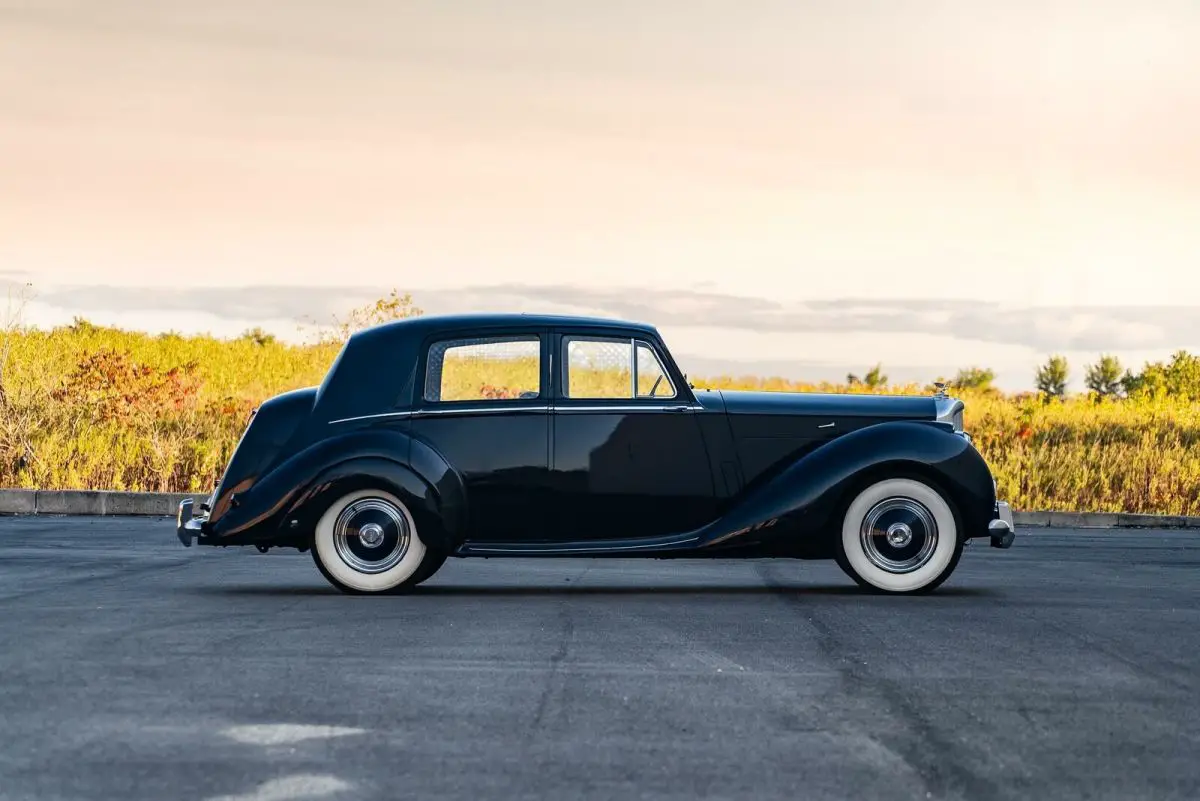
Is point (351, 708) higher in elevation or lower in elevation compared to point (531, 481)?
lower

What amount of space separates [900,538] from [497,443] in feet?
9.22

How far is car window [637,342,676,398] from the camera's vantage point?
1125 centimetres

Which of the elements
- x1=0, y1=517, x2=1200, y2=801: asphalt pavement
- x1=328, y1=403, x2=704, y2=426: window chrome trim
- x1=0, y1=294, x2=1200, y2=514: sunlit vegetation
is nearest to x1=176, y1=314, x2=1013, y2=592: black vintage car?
x1=328, y1=403, x2=704, y2=426: window chrome trim

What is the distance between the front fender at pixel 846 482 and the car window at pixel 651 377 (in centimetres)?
90

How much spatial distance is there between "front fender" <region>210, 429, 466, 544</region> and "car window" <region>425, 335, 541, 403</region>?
0.52 m

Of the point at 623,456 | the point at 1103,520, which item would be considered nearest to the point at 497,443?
the point at 623,456

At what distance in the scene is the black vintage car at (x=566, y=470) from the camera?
10891 mm

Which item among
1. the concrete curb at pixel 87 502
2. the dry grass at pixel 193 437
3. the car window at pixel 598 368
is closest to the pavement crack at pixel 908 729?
the car window at pixel 598 368

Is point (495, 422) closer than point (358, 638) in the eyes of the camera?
No

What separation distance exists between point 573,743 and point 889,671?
2.31 meters

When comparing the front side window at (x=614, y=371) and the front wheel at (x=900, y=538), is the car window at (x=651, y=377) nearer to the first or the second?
the front side window at (x=614, y=371)

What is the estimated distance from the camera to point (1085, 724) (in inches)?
257

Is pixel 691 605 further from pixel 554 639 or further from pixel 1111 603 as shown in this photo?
pixel 1111 603

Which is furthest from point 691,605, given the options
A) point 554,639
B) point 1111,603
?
point 1111,603
